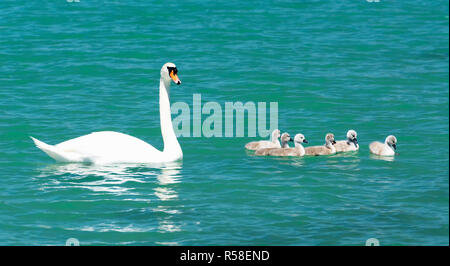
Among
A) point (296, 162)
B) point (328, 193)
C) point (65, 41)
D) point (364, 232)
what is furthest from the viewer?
point (65, 41)

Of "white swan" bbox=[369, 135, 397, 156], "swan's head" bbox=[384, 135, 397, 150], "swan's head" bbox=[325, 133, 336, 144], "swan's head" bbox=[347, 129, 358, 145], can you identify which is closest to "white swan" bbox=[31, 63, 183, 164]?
"swan's head" bbox=[325, 133, 336, 144]

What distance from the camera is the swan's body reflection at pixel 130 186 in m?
16.2

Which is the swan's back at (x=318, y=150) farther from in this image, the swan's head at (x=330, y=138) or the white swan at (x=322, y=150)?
the swan's head at (x=330, y=138)

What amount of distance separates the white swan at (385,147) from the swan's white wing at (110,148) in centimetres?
436

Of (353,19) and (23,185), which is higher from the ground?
(353,19)

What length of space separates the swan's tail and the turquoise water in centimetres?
22

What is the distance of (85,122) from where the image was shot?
76.5 feet

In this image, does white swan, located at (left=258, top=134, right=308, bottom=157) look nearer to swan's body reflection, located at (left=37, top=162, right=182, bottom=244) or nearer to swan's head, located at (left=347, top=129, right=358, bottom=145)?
swan's head, located at (left=347, top=129, right=358, bottom=145)

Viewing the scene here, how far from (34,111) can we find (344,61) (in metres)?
9.52

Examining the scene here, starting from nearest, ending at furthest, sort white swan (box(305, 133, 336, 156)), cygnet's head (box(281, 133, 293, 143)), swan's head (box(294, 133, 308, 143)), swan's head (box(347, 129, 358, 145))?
white swan (box(305, 133, 336, 156))
swan's head (box(347, 129, 358, 145))
swan's head (box(294, 133, 308, 143))
cygnet's head (box(281, 133, 293, 143))

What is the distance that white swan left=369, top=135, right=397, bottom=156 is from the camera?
67.2 ft

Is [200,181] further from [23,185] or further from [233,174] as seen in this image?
[23,185]

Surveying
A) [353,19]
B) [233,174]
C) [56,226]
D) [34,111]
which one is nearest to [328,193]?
[233,174]

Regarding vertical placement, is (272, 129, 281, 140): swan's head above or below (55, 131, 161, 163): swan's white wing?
above
